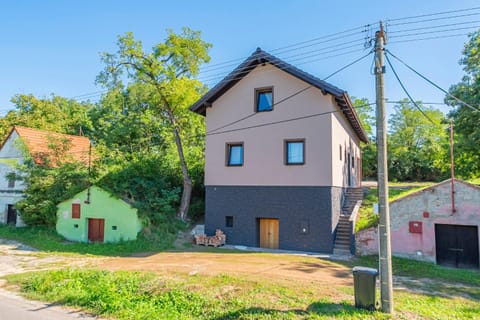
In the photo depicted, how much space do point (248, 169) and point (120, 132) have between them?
1482 cm

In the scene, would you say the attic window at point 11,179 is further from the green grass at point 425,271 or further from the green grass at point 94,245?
the green grass at point 425,271

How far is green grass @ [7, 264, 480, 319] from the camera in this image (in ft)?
20.5

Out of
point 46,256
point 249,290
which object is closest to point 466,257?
point 249,290

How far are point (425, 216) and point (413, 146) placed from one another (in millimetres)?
25859

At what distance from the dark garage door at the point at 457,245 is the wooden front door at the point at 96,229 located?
16.3 metres

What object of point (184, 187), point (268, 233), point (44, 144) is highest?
point (44, 144)

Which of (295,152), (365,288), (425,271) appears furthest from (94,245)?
(425,271)

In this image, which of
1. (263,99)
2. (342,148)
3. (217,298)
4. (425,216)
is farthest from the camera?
(342,148)

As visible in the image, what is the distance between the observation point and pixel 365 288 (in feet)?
20.6

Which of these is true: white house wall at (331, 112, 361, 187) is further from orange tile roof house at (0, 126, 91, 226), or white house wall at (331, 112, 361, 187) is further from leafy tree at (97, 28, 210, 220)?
orange tile roof house at (0, 126, 91, 226)

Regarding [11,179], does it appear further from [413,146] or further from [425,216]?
[413,146]

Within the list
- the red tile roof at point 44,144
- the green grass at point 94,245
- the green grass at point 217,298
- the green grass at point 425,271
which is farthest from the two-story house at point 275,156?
the red tile roof at point 44,144

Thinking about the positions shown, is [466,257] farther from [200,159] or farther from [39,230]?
[39,230]

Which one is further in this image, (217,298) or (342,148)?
(342,148)
